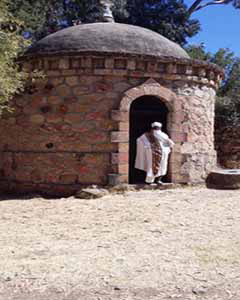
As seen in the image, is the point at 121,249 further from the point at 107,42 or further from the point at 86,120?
the point at 107,42

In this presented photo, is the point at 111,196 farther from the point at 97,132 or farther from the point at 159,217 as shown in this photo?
the point at 159,217

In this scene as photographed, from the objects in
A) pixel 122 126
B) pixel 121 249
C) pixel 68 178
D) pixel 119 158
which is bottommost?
pixel 121 249

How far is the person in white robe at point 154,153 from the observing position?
9.03 meters

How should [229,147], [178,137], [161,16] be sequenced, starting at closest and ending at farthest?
Result: [178,137]
[229,147]
[161,16]

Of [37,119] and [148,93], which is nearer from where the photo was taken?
[148,93]

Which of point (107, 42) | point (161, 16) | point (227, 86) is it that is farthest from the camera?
point (161, 16)

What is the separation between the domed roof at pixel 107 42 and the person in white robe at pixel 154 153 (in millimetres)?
1761

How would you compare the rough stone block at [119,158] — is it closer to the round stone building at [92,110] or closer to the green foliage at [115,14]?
the round stone building at [92,110]

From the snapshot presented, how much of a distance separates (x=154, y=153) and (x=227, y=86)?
11.1 m

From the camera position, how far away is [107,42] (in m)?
9.11

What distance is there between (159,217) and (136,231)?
0.94 metres

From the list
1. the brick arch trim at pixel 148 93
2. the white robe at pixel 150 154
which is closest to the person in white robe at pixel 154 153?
the white robe at pixel 150 154

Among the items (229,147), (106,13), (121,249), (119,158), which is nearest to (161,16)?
(229,147)

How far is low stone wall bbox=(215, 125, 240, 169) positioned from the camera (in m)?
14.9
